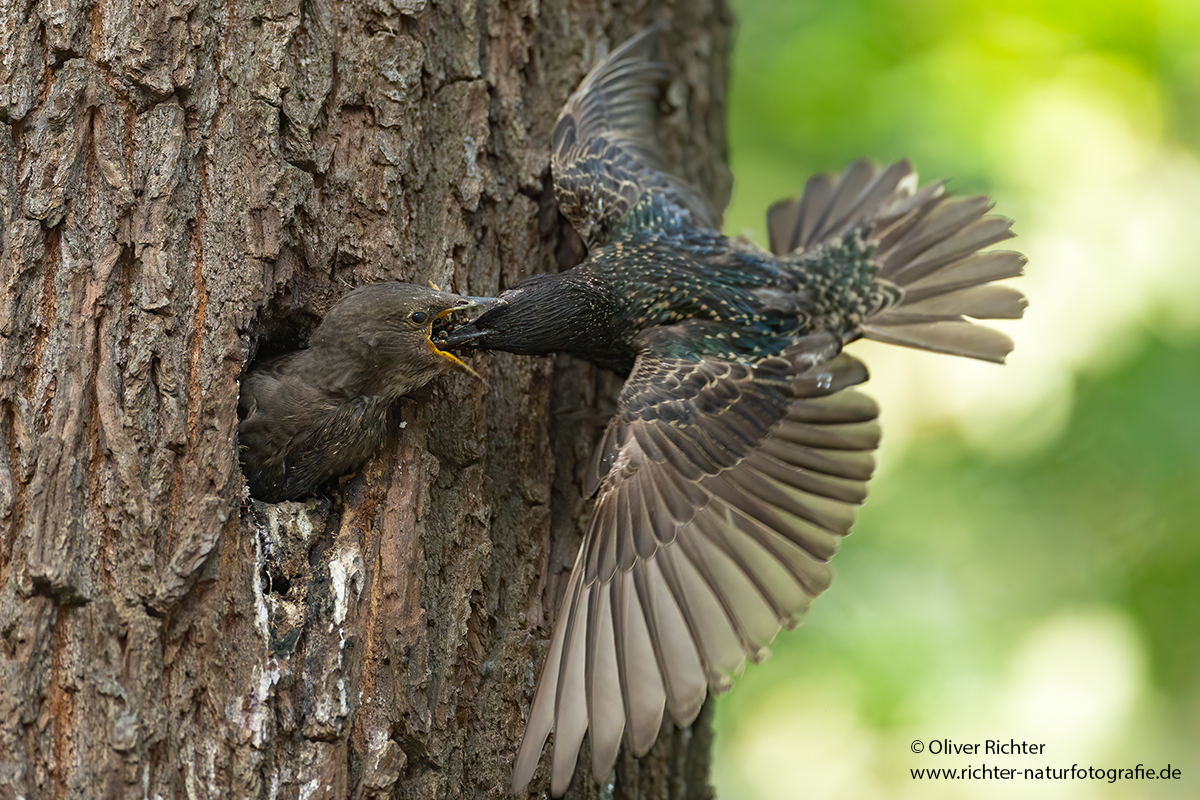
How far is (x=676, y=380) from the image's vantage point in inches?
125

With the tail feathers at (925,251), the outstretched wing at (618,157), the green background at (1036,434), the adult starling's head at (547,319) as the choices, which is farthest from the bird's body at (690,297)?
the green background at (1036,434)

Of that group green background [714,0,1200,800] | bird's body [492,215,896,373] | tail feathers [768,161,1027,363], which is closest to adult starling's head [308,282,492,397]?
bird's body [492,215,896,373]

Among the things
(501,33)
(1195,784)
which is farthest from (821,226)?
(1195,784)

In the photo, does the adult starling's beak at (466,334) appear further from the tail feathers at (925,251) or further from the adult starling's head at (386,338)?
the tail feathers at (925,251)

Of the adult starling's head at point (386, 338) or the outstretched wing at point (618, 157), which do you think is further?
the outstretched wing at point (618, 157)

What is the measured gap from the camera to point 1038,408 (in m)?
5.45

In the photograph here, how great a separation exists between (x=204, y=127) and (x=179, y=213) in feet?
0.87

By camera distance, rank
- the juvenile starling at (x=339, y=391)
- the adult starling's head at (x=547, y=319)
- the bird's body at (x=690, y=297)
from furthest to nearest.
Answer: the bird's body at (x=690, y=297)
the adult starling's head at (x=547, y=319)
the juvenile starling at (x=339, y=391)

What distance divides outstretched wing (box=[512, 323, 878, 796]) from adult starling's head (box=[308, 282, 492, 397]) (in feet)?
2.00

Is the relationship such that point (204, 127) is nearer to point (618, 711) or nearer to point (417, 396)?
point (417, 396)

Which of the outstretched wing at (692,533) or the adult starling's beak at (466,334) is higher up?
the adult starling's beak at (466,334)

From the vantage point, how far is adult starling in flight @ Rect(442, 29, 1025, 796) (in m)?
2.70

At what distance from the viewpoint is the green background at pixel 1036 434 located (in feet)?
17.0

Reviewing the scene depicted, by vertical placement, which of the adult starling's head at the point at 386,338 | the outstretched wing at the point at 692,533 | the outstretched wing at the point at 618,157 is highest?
the outstretched wing at the point at 618,157
